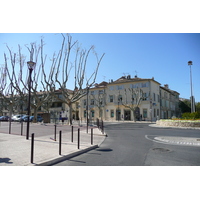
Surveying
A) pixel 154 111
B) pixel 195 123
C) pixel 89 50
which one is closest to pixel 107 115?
pixel 154 111

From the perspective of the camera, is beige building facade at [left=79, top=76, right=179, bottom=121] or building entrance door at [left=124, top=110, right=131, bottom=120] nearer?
beige building facade at [left=79, top=76, right=179, bottom=121]

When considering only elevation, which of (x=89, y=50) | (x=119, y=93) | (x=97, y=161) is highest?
(x=89, y=50)

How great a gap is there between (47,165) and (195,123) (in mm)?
17885

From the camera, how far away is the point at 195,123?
1830 cm

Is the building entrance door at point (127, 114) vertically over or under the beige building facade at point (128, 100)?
under

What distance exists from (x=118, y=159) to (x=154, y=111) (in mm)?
37976

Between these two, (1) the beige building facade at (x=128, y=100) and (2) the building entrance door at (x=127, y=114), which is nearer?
(1) the beige building facade at (x=128, y=100)

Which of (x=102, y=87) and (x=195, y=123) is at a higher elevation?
(x=102, y=87)

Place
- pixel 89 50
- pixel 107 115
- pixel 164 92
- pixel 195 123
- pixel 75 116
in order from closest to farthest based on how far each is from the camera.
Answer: pixel 195 123 → pixel 89 50 → pixel 107 115 → pixel 164 92 → pixel 75 116

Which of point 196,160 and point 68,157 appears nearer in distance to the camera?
point 196,160

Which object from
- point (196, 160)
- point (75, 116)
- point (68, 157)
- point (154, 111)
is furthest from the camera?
point (75, 116)

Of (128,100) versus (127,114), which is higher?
(128,100)

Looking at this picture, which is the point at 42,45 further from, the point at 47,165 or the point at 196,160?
the point at 196,160

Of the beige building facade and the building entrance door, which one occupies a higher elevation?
the beige building facade
